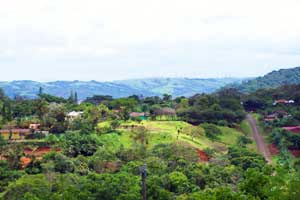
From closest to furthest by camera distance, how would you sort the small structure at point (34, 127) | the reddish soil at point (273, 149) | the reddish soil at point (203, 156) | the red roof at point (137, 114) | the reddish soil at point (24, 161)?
the reddish soil at point (24, 161)
the reddish soil at point (203, 156)
the reddish soil at point (273, 149)
the small structure at point (34, 127)
the red roof at point (137, 114)

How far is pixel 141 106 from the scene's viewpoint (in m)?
67.5

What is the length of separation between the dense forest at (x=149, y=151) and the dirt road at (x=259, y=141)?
69 centimetres

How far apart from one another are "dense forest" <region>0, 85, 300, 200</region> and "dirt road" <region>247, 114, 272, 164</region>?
69cm

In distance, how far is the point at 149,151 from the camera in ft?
135

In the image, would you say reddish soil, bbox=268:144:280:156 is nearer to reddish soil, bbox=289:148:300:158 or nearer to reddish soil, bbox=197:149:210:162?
reddish soil, bbox=289:148:300:158

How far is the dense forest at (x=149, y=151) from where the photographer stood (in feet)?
90.2

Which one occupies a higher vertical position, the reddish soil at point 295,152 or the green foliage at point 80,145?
the green foliage at point 80,145

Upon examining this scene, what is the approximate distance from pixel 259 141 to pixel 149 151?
1881 centimetres

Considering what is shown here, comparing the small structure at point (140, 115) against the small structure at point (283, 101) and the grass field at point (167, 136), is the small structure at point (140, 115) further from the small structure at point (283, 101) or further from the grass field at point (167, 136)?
the small structure at point (283, 101)

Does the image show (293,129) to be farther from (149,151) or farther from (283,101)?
(149,151)

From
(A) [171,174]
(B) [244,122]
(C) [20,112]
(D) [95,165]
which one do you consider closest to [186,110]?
(B) [244,122]

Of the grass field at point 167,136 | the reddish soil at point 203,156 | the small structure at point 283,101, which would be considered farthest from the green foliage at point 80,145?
the small structure at point 283,101

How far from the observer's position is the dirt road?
162ft

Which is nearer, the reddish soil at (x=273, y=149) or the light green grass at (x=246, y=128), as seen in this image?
the reddish soil at (x=273, y=149)
